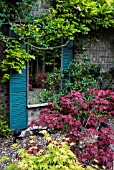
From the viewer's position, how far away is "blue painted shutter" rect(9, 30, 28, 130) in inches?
189

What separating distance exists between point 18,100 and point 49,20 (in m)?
2.05

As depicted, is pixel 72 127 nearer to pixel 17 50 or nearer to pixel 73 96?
pixel 73 96

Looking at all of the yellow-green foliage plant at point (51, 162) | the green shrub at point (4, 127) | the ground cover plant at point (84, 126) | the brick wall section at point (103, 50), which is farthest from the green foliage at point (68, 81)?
the yellow-green foliage plant at point (51, 162)

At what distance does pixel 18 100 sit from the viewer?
4934mm

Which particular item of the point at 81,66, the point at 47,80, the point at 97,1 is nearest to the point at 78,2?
the point at 97,1

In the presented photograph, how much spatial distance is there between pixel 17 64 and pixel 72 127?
88.6 inches

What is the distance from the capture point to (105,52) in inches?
252

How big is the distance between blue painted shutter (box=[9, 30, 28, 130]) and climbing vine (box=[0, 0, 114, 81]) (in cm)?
32

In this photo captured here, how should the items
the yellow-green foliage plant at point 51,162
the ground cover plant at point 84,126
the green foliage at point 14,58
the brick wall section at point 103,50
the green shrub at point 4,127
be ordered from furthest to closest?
the brick wall section at point 103,50, the green shrub at point 4,127, the green foliage at point 14,58, the ground cover plant at point 84,126, the yellow-green foliage plant at point 51,162

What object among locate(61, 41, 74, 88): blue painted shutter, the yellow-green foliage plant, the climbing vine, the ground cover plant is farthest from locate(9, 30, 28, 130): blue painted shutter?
the yellow-green foliage plant

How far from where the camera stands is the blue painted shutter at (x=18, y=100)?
189 inches

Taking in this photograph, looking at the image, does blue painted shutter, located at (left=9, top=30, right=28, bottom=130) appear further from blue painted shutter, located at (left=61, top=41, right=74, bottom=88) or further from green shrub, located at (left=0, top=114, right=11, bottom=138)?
blue painted shutter, located at (left=61, top=41, right=74, bottom=88)

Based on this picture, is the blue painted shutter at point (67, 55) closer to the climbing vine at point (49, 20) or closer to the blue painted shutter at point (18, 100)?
the climbing vine at point (49, 20)

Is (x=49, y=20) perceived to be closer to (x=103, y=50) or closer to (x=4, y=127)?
(x=103, y=50)
